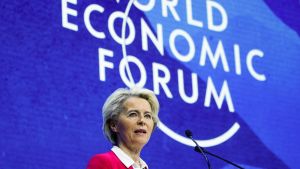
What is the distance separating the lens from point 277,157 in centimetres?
449

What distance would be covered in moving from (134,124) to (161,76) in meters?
1.29

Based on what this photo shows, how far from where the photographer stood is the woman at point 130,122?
2926 millimetres

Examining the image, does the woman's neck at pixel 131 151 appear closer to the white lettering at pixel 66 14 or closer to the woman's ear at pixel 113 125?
the woman's ear at pixel 113 125

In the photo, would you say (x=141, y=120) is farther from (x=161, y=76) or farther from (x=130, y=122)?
(x=161, y=76)

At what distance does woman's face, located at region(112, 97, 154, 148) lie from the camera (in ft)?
9.63

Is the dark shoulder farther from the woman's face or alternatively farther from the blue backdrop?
the blue backdrop

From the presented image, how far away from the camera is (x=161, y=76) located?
4.23m

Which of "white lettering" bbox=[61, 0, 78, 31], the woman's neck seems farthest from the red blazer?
"white lettering" bbox=[61, 0, 78, 31]

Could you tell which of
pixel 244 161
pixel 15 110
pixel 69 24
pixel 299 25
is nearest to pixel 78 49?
pixel 69 24

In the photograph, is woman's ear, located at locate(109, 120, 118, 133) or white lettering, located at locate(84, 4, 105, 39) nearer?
woman's ear, located at locate(109, 120, 118, 133)

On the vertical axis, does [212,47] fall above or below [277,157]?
above

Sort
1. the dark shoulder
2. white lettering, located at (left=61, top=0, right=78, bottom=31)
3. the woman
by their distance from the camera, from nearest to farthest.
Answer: the dark shoulder
the woman
white lettering, located at (left=61, top=0, right=78, bottom=31)

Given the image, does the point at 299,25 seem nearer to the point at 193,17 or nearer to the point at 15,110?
the point at 193,17

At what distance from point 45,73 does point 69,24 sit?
0.93 feet
